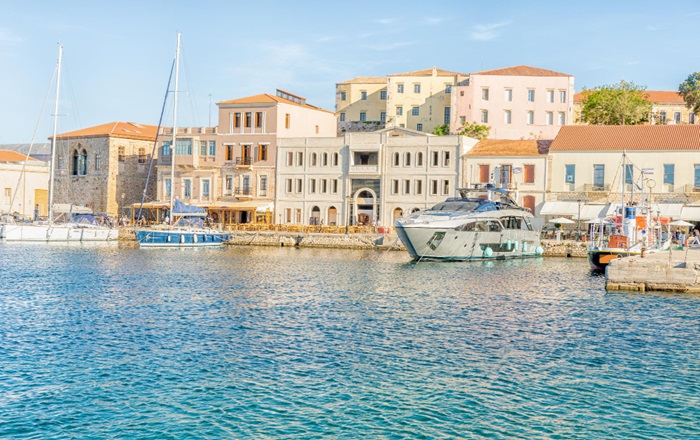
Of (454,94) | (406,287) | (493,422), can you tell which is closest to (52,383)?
(493,422)

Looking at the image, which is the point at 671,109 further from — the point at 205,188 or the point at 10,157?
the point at 10,157

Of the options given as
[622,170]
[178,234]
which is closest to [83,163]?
[178,234]

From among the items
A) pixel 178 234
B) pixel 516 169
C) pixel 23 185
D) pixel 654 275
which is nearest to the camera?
pixel 654 275

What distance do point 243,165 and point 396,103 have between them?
2389 centimetres

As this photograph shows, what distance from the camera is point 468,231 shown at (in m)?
50.1

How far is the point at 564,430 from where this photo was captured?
15008mm

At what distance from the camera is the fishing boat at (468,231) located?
49000 mm

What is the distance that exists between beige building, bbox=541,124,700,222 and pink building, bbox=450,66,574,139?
592 inches

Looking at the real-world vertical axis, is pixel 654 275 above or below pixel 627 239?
below

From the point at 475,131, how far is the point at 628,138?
1782 centimetres

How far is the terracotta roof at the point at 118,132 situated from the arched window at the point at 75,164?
195 centimetres

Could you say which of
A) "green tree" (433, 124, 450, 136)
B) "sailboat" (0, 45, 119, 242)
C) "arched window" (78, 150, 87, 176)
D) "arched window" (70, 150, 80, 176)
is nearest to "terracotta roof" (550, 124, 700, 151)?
"green tree" (433, 124, 450, 136)

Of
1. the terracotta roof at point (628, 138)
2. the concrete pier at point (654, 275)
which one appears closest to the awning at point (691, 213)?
the terracotta roof at point (628, 138)

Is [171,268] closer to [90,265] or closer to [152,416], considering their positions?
[90,265]
